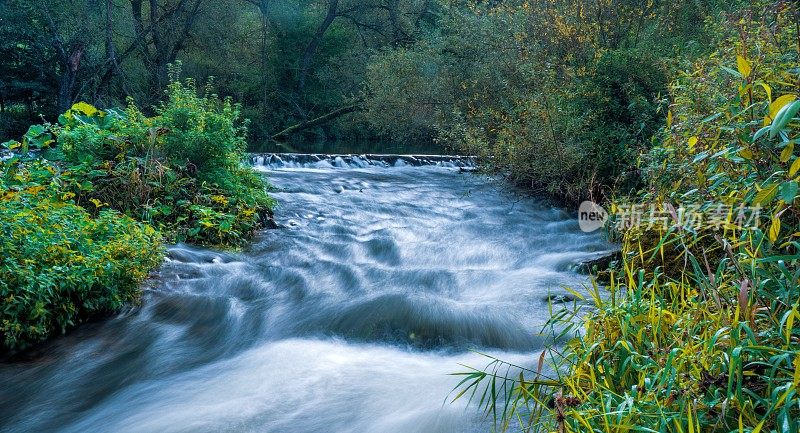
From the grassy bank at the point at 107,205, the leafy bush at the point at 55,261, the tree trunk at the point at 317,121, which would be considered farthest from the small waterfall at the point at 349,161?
the leafy bush at the point at 55,261

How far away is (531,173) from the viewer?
37.1ft

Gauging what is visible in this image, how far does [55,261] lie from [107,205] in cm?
250

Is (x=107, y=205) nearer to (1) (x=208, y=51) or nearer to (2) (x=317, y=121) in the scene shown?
(2) (x=317, y=121)

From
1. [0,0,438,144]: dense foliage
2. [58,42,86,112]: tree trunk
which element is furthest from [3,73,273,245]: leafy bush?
[58,42,86,112]: tree trunk

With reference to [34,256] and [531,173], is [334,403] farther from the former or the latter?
[531,173]

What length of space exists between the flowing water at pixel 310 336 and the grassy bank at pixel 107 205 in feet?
1.07

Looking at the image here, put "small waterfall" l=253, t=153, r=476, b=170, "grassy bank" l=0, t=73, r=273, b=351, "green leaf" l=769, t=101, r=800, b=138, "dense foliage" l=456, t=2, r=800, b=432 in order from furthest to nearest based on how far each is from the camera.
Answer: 1. "small waterfall" l=253, t=153, r=476, b=170
2. "grassy bank" l=0, t=73, r=273, b=351
3. "dense foliage" l=456, t=2, r=800, b=432
4. "green leaf" l=769, t=101, r=800, b=138

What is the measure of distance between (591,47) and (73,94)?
16.6 metres

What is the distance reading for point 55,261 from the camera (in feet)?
16.9

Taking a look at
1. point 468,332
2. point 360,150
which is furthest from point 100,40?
point 468,332

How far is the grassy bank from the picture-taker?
500cm

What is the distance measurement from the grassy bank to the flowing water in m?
0.33

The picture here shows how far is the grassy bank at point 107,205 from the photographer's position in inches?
197

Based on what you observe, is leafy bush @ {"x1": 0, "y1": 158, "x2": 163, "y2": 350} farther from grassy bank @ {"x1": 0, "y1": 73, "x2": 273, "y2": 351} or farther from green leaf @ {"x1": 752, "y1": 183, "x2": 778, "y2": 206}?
green leaf @ {"x1": 752, "y1": 183, "x2": 778, "y2": 206}
